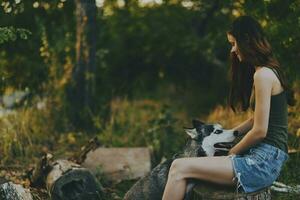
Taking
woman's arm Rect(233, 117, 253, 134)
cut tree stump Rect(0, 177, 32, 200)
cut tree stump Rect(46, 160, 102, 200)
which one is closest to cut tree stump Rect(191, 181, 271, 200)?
woman's arm Rect(233, 117, 253, 134)

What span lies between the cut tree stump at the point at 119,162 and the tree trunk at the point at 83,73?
176cm

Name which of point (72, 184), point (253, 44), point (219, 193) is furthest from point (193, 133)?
point (72, 184)

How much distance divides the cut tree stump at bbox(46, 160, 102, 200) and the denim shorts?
1.95 meters

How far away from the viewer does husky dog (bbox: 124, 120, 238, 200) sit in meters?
4.96

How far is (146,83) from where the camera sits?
14.0 m

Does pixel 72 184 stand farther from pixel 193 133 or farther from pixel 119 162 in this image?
pixel 193 133

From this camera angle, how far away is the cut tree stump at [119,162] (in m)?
7.10

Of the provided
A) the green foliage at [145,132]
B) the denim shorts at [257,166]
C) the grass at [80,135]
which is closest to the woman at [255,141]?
the denim shorts at [257,166]

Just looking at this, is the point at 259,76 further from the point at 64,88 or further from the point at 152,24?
the point at 152,24

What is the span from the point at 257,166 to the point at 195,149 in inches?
27.8

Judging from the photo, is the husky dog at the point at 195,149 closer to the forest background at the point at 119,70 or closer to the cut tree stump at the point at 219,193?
the cut tree stump at the point at 219,193

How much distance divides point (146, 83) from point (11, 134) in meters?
6.18

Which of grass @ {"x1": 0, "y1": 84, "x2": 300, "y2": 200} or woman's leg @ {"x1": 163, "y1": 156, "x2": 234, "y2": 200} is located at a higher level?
woman's leg @ {"x1": 163, "y1": 156, "x2": 234, "y2": 200}

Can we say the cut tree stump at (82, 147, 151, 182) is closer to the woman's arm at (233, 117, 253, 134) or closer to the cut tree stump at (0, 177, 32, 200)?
the cut tree stump at (0, 177, 32, 200)
